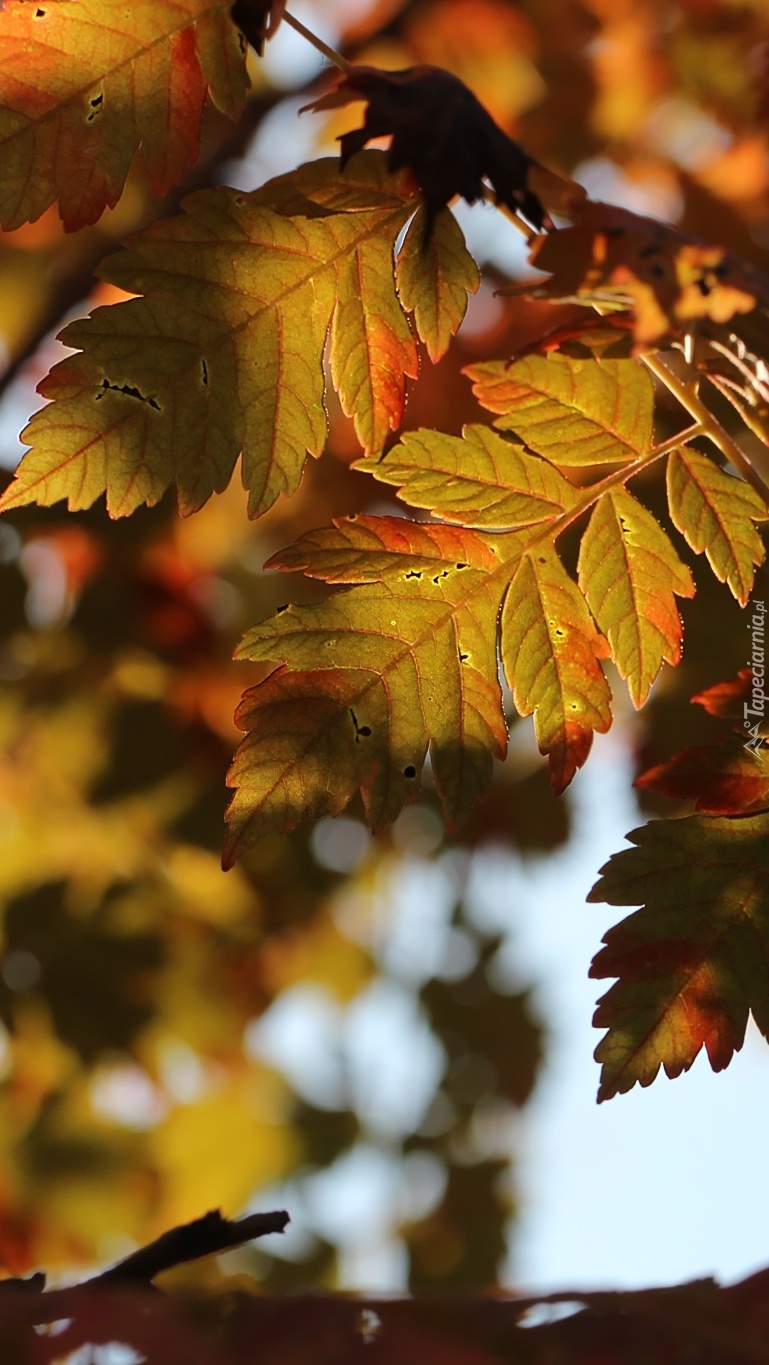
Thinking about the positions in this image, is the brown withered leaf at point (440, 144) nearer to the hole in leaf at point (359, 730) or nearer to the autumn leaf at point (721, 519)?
the autumn leaf at point (721, 519)

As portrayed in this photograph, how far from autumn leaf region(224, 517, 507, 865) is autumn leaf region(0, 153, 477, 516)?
88mm

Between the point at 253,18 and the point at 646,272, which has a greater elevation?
the point at 253,18

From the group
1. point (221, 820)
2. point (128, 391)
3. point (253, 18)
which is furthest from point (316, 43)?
point (221, 820)

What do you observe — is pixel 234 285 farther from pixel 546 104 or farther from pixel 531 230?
pixel 546 104

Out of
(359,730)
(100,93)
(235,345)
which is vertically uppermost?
(100,93)

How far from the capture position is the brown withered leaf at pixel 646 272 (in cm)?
64

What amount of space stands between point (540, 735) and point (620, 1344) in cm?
39

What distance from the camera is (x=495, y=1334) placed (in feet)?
1.96

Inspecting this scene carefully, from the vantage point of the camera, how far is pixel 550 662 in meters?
0.84

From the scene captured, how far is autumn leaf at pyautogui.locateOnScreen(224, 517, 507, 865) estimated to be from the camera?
775 millimetres

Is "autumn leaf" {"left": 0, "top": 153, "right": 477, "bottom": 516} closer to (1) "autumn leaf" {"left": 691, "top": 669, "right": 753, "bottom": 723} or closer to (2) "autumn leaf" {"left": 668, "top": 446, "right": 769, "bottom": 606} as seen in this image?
(2) "autumn leaf" {"left": 668, "top": 446, "right": 769, "bottom": 606}

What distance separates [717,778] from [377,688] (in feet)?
0.79

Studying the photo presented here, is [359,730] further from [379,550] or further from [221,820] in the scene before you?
[221,820]

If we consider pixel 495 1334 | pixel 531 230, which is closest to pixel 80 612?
pixel 531 230
